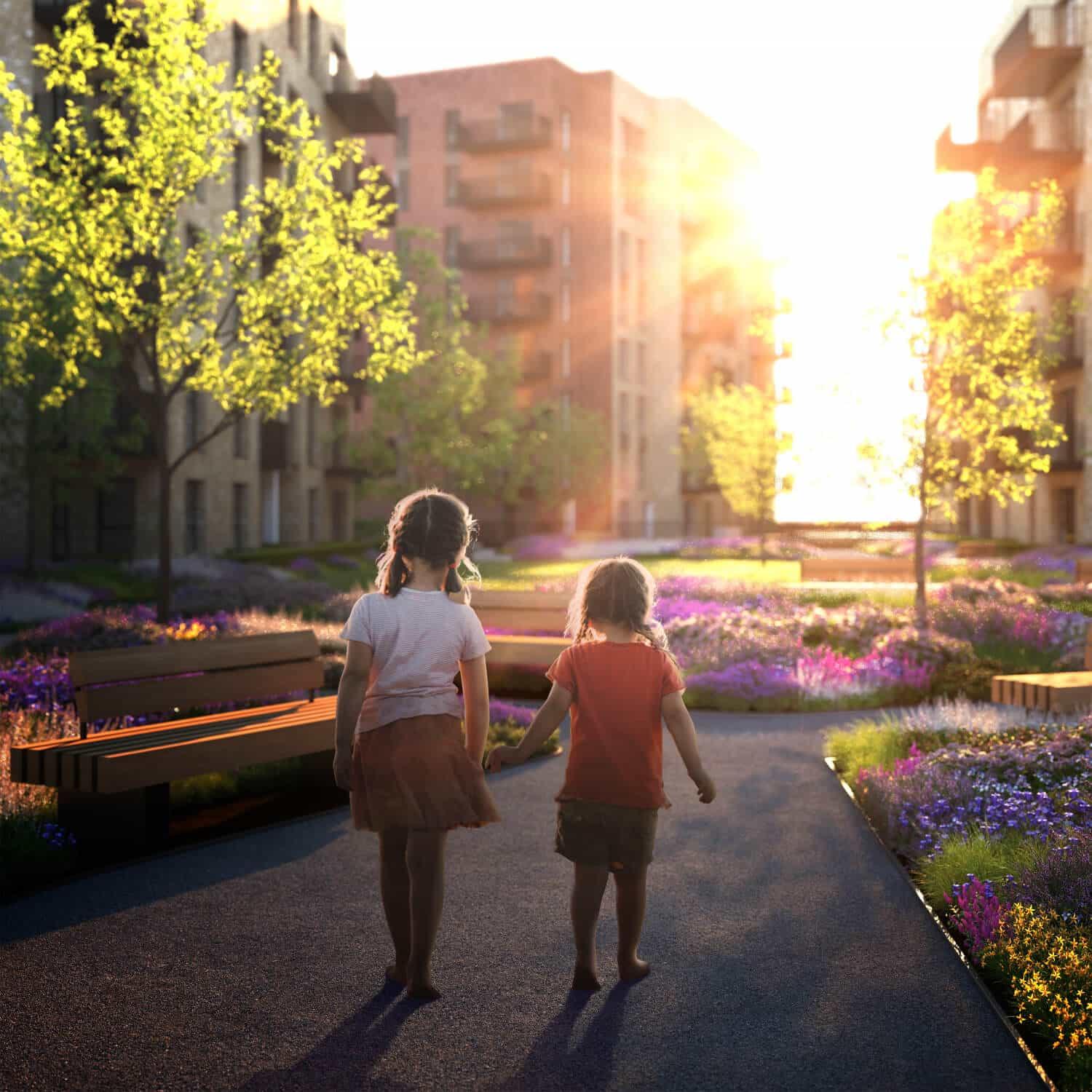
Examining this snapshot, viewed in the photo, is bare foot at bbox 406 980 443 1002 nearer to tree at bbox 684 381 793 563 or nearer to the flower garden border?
the flower garden border

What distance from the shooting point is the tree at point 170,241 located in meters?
15.4

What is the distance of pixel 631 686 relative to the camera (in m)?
4.76

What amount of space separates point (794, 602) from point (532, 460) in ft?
126

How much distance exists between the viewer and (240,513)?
36156 mm

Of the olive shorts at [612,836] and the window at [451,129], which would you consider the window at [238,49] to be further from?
the window at [451,129]

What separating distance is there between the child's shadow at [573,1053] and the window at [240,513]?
32.2m

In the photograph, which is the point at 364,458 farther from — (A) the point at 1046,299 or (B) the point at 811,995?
(B) the point at 811,995

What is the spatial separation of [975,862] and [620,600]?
7.63ft

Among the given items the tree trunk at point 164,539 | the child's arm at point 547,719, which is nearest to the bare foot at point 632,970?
the child's arm at point 547,719

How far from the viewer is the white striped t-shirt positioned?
15.3 feet

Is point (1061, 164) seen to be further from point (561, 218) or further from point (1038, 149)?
point (561, 218)

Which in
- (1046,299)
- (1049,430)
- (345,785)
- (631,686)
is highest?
(1046,299)

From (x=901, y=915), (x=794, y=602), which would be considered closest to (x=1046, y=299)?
(x=794, y=602)

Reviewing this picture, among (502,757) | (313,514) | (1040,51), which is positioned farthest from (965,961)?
(1040,51)
